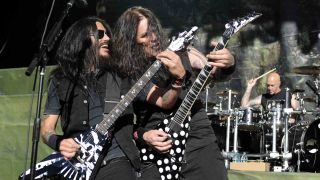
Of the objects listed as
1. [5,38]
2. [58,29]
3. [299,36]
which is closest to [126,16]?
[58,29]

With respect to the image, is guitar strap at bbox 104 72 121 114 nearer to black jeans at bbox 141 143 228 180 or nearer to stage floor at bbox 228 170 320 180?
black jeans at bbox 141 143 228 180

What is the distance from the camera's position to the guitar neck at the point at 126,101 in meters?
3.52

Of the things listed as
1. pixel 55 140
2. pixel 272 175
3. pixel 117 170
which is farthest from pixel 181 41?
pixel 272 175

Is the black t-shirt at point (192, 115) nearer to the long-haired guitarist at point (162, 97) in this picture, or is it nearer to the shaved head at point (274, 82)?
the long-haired guitarist at point (162, 97)

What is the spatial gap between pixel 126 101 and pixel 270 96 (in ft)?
20.6

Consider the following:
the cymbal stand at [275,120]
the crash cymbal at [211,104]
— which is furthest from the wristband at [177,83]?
the crash cymbal at [211,104]

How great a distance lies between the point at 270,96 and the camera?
31.1 feet

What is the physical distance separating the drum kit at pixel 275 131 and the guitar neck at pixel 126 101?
4769 millimetres

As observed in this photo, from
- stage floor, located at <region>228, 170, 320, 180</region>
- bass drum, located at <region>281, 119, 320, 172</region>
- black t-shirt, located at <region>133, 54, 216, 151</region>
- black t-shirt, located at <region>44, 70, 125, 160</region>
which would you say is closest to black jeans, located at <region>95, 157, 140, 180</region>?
black t-shirt, located at <region>44, 70, 125, 160</region>

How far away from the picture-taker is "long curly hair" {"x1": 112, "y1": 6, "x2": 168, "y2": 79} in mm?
3719

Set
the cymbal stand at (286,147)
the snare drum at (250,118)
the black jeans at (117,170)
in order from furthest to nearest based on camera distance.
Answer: the snare drum at (250,118)
the cymbal stand at (286,147)
the black jeans at (117,170)

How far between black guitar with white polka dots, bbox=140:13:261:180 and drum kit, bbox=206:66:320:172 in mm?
4606

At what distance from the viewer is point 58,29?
12.5 ft

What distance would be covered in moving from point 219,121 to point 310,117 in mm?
1463
